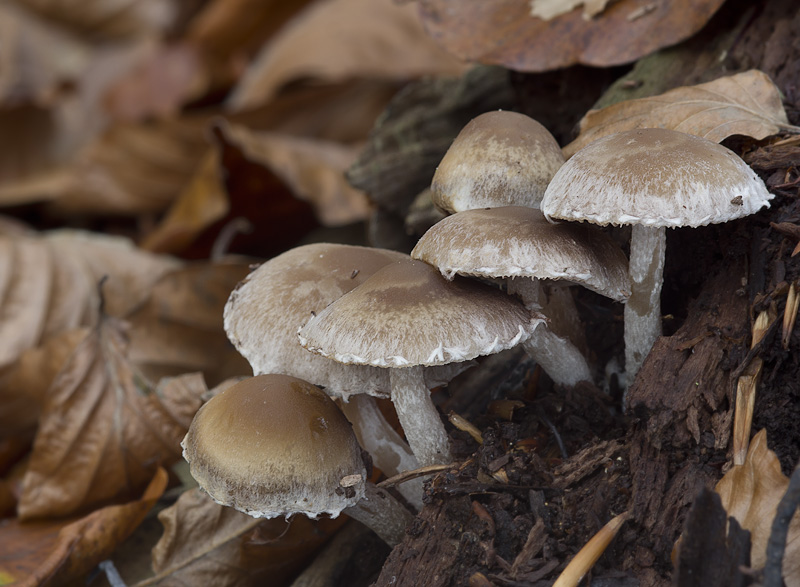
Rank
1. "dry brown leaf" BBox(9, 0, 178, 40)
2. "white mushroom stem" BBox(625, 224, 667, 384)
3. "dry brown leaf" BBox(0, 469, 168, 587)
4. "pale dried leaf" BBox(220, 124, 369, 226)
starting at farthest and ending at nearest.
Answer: "dry brown leaf" BBox(9, 0, 178, 40) → "pale dried leaf" BBox(220, 124, 369, 226) → "dry brown leaf" BBox(0, 469, 168, 587) → "white mushroom stem" BBox(625, 224, 667, 384)

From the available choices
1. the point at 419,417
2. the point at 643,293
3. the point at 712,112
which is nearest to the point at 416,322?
the point at 419,417

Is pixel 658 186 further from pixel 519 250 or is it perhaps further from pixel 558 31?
pixel 558 31

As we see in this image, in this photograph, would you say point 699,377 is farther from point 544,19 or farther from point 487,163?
point 544,19

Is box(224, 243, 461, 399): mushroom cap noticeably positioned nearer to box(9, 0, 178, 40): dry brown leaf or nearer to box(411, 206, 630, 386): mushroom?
box(411, 206, 630, 386): mushroom

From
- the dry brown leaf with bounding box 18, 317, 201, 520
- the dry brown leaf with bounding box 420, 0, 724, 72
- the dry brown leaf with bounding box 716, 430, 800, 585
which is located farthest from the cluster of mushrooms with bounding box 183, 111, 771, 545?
the dry brown leaf with bounding box 18, 317, 201, 520

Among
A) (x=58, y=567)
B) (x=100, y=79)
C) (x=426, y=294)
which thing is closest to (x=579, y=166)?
(x=426, y=294)
